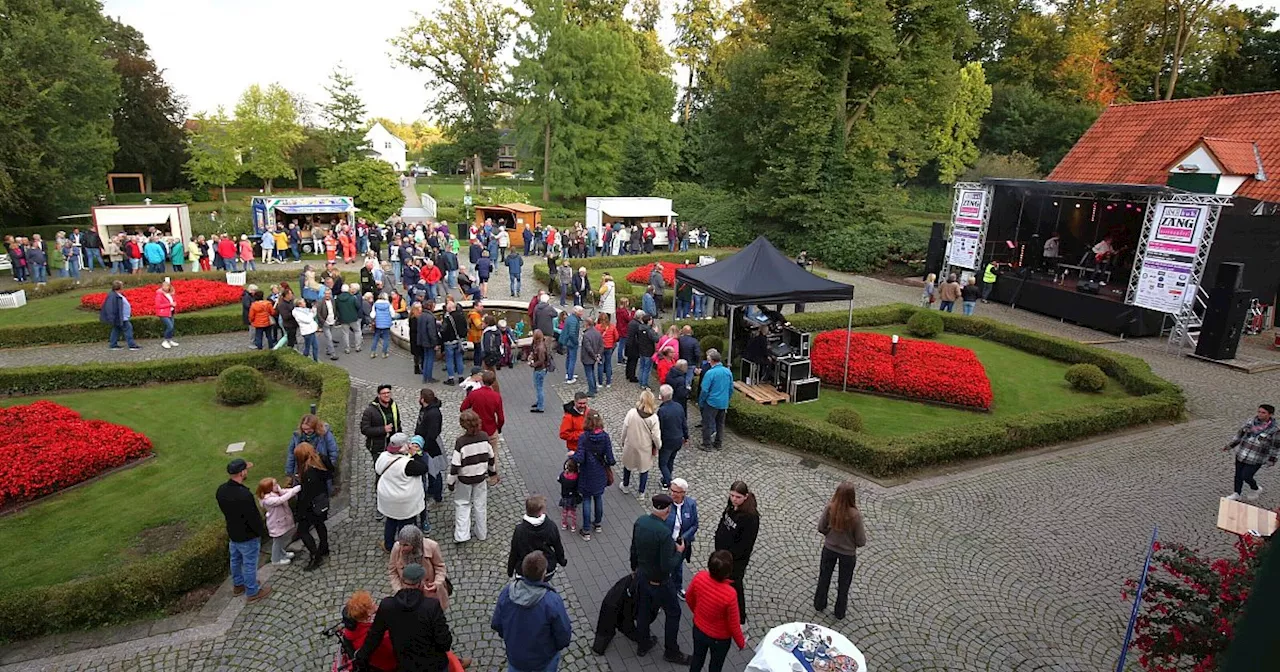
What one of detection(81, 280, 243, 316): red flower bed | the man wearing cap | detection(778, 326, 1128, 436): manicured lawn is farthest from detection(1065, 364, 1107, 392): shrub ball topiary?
detection(81, 280, 243, 316): red flower bed

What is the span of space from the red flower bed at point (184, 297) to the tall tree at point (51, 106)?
436 inches

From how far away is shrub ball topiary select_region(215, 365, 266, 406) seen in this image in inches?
489

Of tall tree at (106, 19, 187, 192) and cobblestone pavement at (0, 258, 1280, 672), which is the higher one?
tall tree at (106, 19, 187, 192)

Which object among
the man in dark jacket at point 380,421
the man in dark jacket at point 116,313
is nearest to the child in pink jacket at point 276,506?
the man in dark jacket at point 380,421

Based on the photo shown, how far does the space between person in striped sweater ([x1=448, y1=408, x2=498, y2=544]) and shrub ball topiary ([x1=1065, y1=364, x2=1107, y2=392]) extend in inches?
497

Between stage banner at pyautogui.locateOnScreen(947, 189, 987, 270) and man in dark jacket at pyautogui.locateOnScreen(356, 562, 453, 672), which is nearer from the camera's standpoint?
man in dark jacket at pyautogui.locateOnScreen(356, 562, 453, 672)

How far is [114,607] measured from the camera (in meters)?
6.71

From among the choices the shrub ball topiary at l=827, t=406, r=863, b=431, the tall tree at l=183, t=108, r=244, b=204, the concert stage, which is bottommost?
the shrub ball topiary at l=827, t=406, r=863, b=431

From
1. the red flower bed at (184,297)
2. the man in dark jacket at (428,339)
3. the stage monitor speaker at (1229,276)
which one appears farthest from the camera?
the red flower bed at (184,297)

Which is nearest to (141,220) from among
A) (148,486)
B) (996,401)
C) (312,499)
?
(148,486)

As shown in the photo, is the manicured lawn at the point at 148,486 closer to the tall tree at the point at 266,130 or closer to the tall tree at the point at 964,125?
the tall tree at the point at 266,130

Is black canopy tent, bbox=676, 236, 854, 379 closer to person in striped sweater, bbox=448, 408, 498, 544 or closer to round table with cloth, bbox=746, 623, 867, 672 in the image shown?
person in striped sweater, bbox=448, 408, 498, 544

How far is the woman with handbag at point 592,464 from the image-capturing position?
8.00 m

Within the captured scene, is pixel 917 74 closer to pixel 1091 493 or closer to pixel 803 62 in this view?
pixel 803 62
